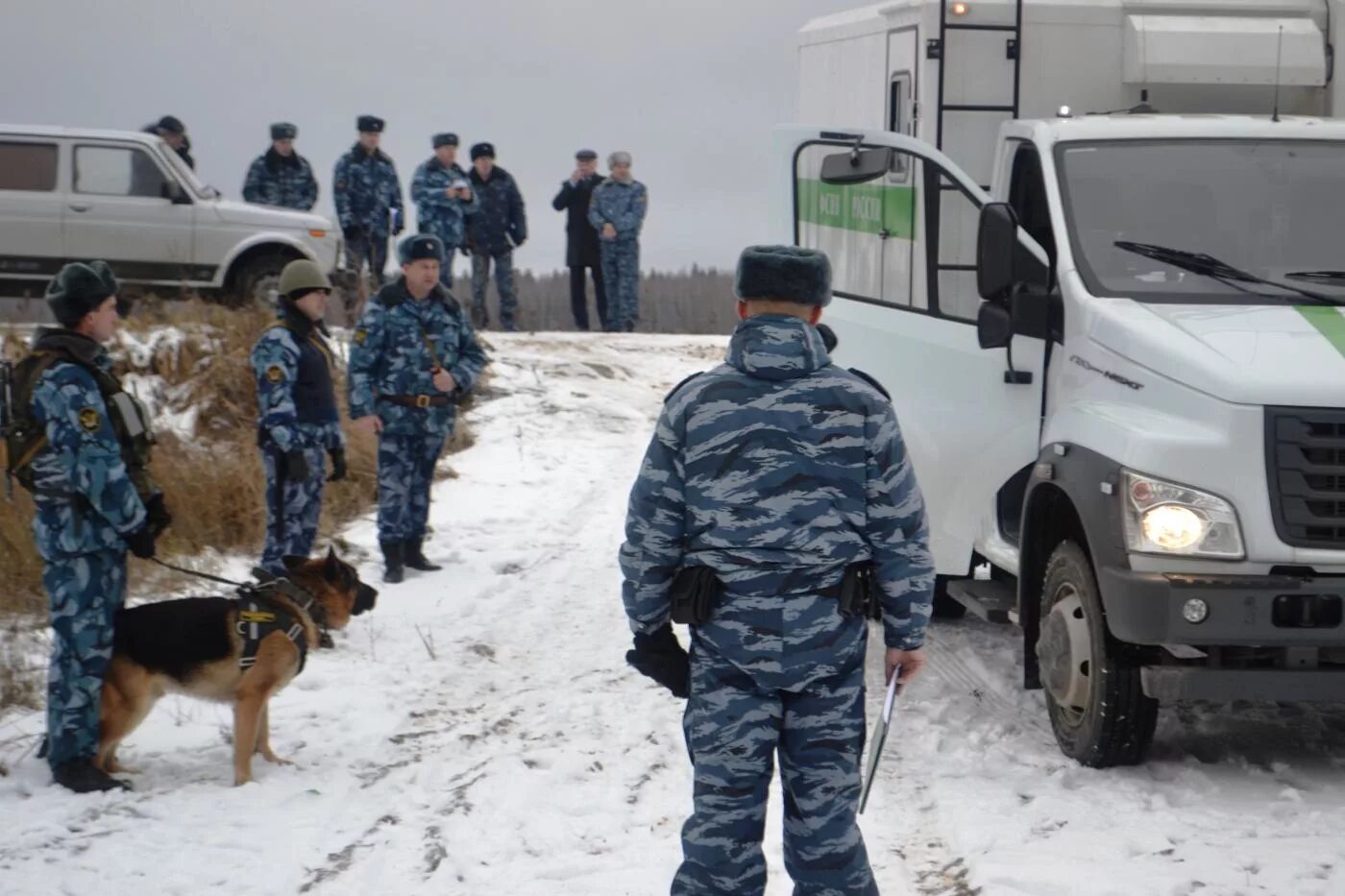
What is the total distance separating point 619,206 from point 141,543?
1336 centimetres

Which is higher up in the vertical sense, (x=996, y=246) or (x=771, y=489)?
(x=996, y=246)

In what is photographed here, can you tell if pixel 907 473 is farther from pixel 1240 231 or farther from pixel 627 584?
pixel 1240 231

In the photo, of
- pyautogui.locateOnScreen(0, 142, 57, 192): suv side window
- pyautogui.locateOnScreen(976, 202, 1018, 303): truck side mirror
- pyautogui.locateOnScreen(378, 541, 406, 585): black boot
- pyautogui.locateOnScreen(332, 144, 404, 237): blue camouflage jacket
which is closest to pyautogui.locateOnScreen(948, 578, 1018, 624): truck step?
pyautogui.locateOnScreen(976, 202, 1018, 303): truck side mirror

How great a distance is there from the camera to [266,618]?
20.5ft

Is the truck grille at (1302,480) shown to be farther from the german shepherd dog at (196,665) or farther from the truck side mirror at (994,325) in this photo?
the german shepherd dog at (196,665)

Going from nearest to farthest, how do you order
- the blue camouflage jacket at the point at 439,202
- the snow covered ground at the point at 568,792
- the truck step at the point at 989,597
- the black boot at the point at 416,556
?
the snow covered ground at the point at 568,792
the truck step at the point at 989,597
the black boot at the point at 416,556
the blue camouflage jacket at the point at 439,202

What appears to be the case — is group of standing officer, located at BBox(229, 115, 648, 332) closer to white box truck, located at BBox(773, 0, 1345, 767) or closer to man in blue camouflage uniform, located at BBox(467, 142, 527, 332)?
man in blue camouflage uniform, located at BBox(467, 142, 527, 332)

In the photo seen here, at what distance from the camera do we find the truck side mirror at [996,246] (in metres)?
6.49

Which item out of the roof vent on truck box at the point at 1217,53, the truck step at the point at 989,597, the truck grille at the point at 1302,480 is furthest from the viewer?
the roof vent on truck box at the point at 1217,53

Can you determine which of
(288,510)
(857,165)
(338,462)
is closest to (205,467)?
(338,462)

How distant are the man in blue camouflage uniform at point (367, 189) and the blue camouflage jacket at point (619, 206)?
8.59ft

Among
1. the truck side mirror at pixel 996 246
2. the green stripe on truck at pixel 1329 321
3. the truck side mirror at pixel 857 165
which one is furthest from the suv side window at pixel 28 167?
the green stripe on truck at pixel 1329 321

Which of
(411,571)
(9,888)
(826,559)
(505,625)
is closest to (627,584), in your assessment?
(826,559)

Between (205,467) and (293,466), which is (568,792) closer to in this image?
(293,466)
